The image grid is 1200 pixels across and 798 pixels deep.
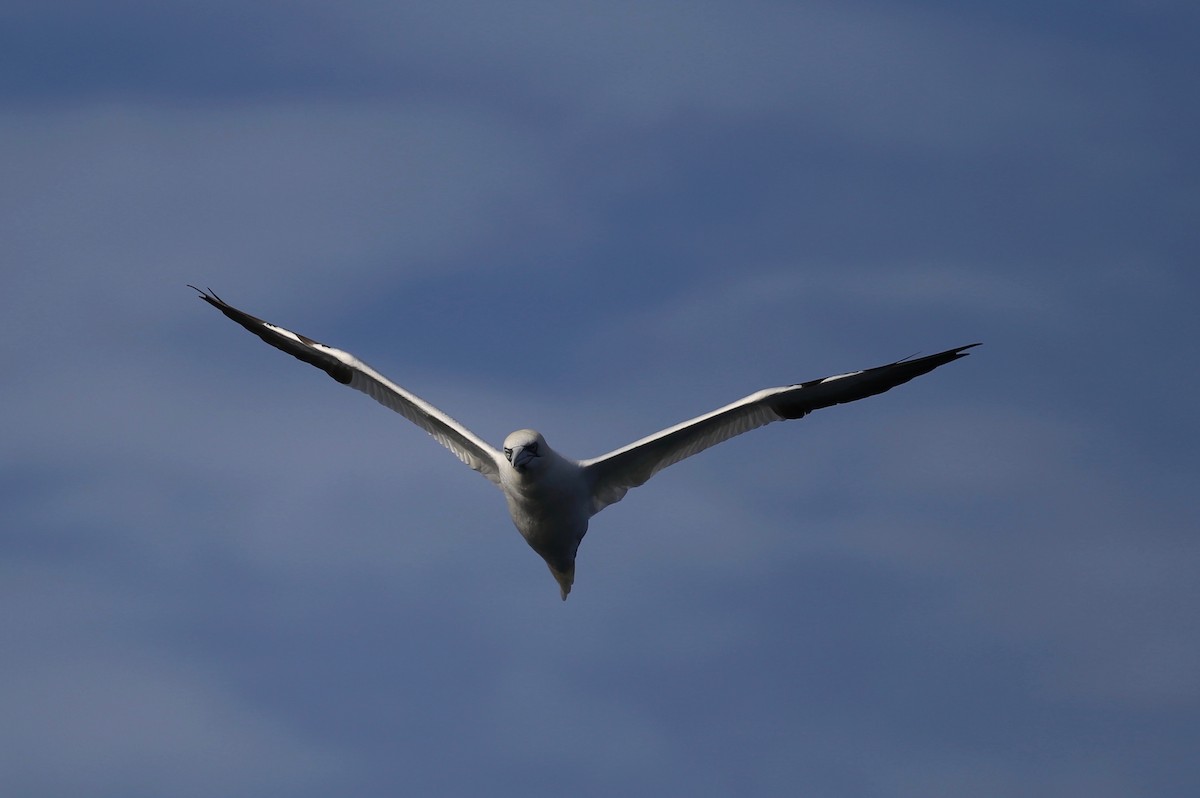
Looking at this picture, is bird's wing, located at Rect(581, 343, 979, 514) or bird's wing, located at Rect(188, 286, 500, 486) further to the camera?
bird's wing, located at Rect(188, 286, 500, 486)

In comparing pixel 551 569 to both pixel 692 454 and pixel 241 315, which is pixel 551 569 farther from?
pixel 241 315

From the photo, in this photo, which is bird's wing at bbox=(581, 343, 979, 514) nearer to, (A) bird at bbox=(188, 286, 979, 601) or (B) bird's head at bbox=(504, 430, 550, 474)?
(A) bird at bbox=(188, 286, 979, 601)

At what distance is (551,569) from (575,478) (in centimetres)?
199

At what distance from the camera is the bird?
25656 millimetres

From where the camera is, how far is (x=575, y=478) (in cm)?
2631

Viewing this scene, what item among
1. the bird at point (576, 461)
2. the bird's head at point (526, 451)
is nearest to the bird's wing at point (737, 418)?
the bird at point (576, 461)

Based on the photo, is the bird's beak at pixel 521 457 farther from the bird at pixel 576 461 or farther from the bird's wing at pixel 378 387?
the bird's wing at pixel 378 387

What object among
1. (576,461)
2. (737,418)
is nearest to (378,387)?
(576,461)

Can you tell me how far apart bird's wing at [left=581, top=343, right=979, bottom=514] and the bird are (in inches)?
0.5

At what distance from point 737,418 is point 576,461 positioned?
240 centimetres

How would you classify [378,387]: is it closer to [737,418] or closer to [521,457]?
[521,457]

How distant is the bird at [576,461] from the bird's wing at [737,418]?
0.5 inches

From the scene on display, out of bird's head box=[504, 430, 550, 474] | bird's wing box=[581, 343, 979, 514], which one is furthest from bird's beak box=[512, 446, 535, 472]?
bird's wing box=[581, 343, 979, 514]

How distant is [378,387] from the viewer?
28141 mm
